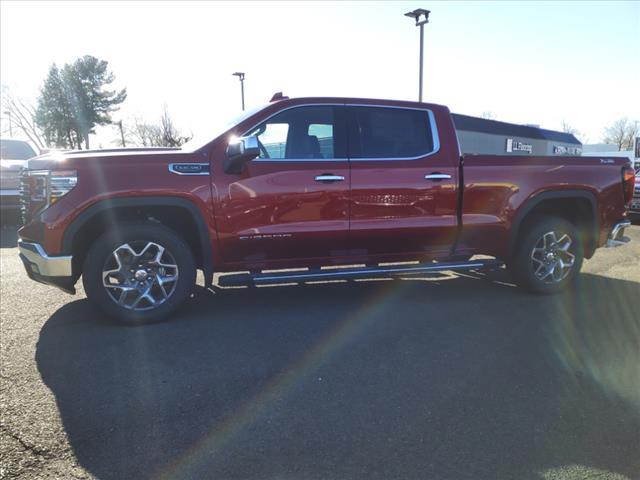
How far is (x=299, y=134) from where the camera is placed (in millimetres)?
4738

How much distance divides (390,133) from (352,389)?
9.06 ft

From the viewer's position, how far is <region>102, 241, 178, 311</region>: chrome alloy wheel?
14.0 ft

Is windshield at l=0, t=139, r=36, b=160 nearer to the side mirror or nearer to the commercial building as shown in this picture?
the side mirror

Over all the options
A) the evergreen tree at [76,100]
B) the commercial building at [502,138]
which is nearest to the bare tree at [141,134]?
the evergreen tree at [76,100]

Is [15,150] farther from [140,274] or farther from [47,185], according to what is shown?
[140,274]

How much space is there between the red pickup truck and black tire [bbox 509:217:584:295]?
15 millimetres

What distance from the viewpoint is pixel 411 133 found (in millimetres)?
5070

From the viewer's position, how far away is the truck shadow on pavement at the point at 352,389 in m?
2.44

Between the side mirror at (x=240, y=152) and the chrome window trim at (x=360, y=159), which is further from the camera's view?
the chrome window trim at (x=360, y=159)

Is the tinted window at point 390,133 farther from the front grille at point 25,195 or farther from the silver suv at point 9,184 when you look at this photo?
the silver suv at point 9,184

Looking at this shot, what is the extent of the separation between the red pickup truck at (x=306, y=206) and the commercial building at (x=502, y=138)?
10985mm

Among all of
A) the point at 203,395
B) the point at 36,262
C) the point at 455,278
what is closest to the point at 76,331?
the point at 36,262

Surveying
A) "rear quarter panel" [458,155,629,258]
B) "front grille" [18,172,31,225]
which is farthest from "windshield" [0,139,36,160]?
"rear quarter panel" [458,155,629,258]

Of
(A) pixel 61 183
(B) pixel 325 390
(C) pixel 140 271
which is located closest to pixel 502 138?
(C) pixel 140 271
